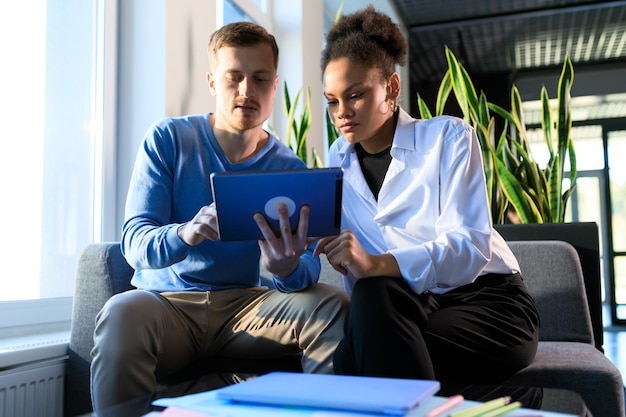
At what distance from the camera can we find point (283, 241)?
1.14 metres

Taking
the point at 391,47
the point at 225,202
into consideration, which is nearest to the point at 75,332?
the point at 225,202

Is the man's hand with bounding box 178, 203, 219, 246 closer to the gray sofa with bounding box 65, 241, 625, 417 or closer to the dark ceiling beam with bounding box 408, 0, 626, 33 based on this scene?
the gray sofa with bounding box 65, 241, 625, 417

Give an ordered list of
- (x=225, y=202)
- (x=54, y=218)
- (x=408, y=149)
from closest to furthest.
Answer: (x=225, y=202)
(x=408, y=149)
(x=54, y=218)

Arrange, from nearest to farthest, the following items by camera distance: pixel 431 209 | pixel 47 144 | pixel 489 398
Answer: pixel 489 398 < pixel 431 209 < pixel 47 144

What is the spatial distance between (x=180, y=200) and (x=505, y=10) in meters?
5.29

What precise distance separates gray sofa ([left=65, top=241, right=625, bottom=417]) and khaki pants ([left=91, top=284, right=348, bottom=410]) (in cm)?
4

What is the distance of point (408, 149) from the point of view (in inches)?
53.2

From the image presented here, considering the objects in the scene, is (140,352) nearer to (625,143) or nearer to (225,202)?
(225,202)

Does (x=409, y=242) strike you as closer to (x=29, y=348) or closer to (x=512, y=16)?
(x=29, y=348)

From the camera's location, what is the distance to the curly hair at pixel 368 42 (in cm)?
137

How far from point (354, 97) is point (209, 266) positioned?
0.50 m

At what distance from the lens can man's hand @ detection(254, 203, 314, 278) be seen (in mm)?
1086

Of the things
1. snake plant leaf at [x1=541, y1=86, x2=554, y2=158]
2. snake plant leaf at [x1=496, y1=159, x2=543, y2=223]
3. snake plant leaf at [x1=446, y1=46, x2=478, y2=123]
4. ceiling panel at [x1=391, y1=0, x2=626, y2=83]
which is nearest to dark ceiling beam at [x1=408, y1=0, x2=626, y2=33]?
ceiling panel at [x1=391, y1=0, x2=626, y2=83]

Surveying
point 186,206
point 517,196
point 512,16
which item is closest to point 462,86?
point 517,196
